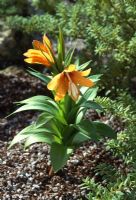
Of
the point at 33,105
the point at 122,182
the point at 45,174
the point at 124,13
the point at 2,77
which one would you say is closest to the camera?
the point at 122,182

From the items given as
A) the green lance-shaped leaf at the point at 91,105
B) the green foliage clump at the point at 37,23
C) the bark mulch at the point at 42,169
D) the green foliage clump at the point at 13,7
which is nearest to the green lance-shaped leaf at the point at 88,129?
the green lance-shaped leaf at the point at 91,105

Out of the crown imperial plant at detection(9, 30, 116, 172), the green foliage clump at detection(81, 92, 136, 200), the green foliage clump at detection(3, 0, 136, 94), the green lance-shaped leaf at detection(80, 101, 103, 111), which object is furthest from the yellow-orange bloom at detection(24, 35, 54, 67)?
the green foliage clump at detection(3, 0, 136, 94)

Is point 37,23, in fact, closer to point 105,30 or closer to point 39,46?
point 105,30

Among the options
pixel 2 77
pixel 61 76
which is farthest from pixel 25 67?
pixel 61 76

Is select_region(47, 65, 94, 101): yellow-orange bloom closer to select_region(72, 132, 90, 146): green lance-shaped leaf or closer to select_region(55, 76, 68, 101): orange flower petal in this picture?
select_region(55, 76, 68, 101): orange flower petal

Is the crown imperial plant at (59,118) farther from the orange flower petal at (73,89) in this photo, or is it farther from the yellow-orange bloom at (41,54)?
the orange flower petal at (73,89)

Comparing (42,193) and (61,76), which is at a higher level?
(61,76)

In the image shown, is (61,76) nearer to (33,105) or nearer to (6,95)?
Result: (33,105)
